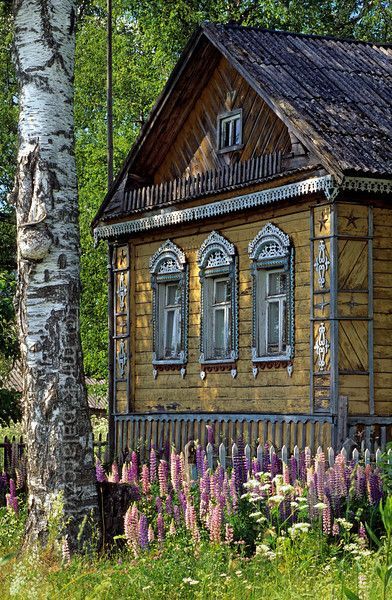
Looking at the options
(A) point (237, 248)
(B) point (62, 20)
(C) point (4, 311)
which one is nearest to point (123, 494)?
(B) point (62, 20)

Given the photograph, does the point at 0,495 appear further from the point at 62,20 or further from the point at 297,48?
the point at 297,48

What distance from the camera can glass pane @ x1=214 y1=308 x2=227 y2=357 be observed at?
18859 mm

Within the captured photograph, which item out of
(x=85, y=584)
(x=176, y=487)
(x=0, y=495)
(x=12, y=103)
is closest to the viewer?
(x=85, y=584)

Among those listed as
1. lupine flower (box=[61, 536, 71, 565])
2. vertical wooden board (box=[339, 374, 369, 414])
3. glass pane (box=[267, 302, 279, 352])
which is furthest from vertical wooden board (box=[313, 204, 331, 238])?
lupine flower (box=[61, 536, 71, 565])

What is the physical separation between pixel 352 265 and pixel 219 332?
3.48m

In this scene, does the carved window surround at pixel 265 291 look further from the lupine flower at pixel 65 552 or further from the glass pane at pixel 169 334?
the lupine flower at pixel 65 552

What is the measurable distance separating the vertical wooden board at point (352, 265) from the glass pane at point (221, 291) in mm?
Result: 3139

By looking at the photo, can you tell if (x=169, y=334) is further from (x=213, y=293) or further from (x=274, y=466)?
(x=274, y=466)

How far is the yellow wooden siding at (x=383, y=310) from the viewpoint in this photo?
16.1m

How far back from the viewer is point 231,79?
62.7 ft

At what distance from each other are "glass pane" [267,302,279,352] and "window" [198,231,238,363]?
2.70 ft

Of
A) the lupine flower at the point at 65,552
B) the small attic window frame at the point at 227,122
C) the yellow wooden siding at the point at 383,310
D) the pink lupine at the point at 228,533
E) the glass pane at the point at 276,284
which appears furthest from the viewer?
the small attic window frame at the point at 227,122

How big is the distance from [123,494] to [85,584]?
2227mm

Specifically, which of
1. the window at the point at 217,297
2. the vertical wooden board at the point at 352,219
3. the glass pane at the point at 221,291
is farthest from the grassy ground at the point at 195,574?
the glass pane at the point at 221,291
